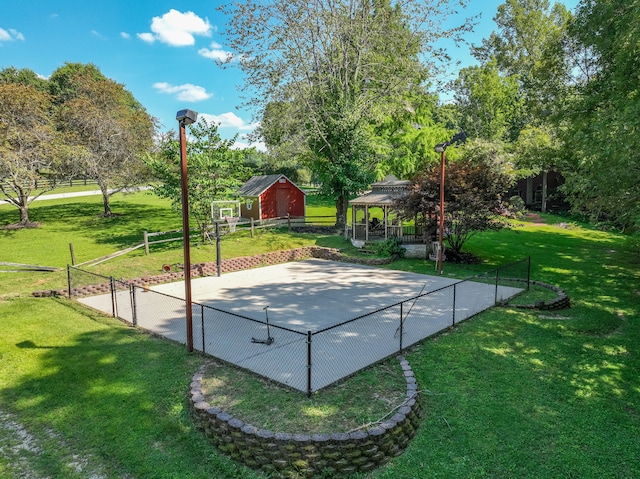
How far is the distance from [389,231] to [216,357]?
43.7ft

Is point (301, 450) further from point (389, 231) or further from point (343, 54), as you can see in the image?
point (343, 54)

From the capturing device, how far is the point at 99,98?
99.6 feet

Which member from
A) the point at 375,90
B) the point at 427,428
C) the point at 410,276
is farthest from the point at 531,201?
the point at 427,428

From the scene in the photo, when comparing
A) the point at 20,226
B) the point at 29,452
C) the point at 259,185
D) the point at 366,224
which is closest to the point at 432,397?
the point at 29,452

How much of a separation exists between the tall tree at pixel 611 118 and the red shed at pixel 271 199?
17033 millimetres

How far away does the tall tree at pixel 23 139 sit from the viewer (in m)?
21.2

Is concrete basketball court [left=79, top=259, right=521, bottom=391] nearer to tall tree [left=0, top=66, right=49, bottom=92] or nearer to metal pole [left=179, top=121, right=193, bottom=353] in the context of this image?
metal pole [left=179, top=121, right=193, bottom=353]

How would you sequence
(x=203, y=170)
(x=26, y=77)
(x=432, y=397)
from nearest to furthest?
1. (x=432, y=397)
2. (x=203, y=170)
3. (x=26, y=77)

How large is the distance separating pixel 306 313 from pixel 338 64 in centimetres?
1602

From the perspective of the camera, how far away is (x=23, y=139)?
21.8 m

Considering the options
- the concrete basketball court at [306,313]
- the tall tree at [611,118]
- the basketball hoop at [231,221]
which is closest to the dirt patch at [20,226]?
the basketball hoop at [231,221]

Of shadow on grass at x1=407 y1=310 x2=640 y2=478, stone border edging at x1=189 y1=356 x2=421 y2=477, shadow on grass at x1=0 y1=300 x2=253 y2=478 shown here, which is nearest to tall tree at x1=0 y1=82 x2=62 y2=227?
shadow on grass at x1=0 y1=300 x2=253 y2=478

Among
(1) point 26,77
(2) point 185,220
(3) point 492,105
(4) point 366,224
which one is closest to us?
(2) point 185,220

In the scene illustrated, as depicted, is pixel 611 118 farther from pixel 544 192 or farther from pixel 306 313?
pixel 544 192
